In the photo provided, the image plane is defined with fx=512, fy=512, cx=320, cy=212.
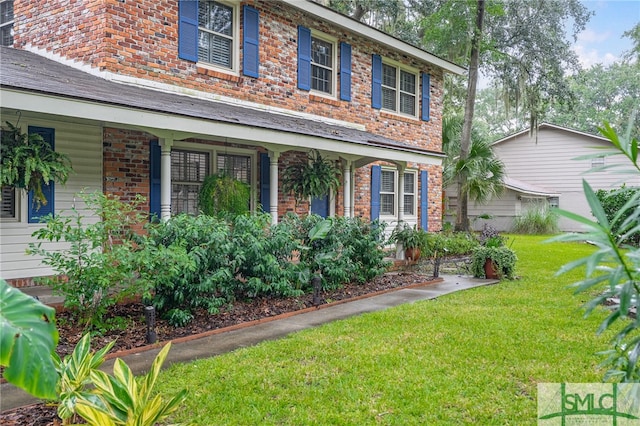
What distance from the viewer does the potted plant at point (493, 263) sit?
10.7 metres

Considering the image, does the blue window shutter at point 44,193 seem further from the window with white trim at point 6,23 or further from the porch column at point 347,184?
the porch column at point 347,184

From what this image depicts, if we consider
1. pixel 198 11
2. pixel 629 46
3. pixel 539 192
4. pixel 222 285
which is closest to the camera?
pixel 222 285

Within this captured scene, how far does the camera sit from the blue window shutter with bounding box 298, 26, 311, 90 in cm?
1173

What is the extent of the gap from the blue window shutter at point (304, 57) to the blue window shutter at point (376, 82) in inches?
99.5

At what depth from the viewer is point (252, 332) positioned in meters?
6.08

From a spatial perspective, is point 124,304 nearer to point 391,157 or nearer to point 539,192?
point 391,157

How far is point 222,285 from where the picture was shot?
21.4ft

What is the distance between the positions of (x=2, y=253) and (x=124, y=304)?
214 cm

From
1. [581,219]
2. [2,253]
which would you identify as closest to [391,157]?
[2,253]

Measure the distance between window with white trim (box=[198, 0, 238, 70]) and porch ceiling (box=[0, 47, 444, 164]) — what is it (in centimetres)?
98

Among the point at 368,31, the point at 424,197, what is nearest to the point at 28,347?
the point at 368,31

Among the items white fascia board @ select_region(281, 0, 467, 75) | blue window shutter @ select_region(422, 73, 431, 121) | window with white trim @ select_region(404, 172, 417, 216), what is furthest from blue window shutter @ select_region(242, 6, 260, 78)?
blue window shutter @ select_region(422, 73, 431, 121)

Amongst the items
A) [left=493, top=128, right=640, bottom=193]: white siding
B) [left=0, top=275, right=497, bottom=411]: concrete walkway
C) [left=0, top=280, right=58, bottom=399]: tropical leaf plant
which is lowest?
[left=0, top=275, right=497, bottom=411]: concrete walkway
